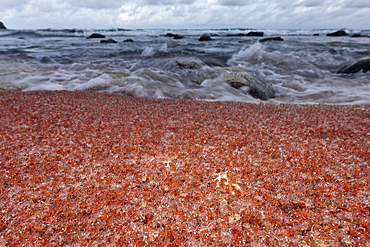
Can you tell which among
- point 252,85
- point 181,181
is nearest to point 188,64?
point 252,85

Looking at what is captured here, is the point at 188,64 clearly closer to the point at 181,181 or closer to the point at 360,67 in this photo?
the point at 181,181

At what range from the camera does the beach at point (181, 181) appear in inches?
42.0

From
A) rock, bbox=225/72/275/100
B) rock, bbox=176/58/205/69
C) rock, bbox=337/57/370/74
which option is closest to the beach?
rock, bbox=225/72/275/100

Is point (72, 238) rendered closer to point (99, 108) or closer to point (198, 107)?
point (99, 108)

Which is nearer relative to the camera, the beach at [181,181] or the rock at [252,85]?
the beach at [181,181]

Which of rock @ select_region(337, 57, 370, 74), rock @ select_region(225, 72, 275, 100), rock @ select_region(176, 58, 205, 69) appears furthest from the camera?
rock @ select_region(337, 57, 370, 74)

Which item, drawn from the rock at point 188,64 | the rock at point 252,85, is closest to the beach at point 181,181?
the rock at point 252,85

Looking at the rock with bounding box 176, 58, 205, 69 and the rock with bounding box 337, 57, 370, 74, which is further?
the rock with bounding box 337, 57, 370, 74

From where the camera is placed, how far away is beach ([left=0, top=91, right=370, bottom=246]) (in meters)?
1.07

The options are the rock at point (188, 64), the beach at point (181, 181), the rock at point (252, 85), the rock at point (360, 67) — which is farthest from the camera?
the rock at point (360, 67)

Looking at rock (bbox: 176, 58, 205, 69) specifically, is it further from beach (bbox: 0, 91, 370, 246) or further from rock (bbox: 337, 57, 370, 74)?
rock (bbox: 337, 57, 370, 74)

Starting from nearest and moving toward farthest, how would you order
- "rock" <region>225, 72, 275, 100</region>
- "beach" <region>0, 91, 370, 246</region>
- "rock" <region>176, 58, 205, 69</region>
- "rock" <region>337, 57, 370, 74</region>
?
1. "beach" <region>0, 91, 370, 246</region>
2. "rock" <region>225, 72, 275, 100</region>
3. "rock" <region>176, 58, 205, 69</region>
4. "rock" <region>337, 57, 370, 74</region>

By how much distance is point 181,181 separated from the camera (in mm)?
1399

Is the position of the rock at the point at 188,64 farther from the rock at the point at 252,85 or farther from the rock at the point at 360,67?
the rock at the point at 360,67
